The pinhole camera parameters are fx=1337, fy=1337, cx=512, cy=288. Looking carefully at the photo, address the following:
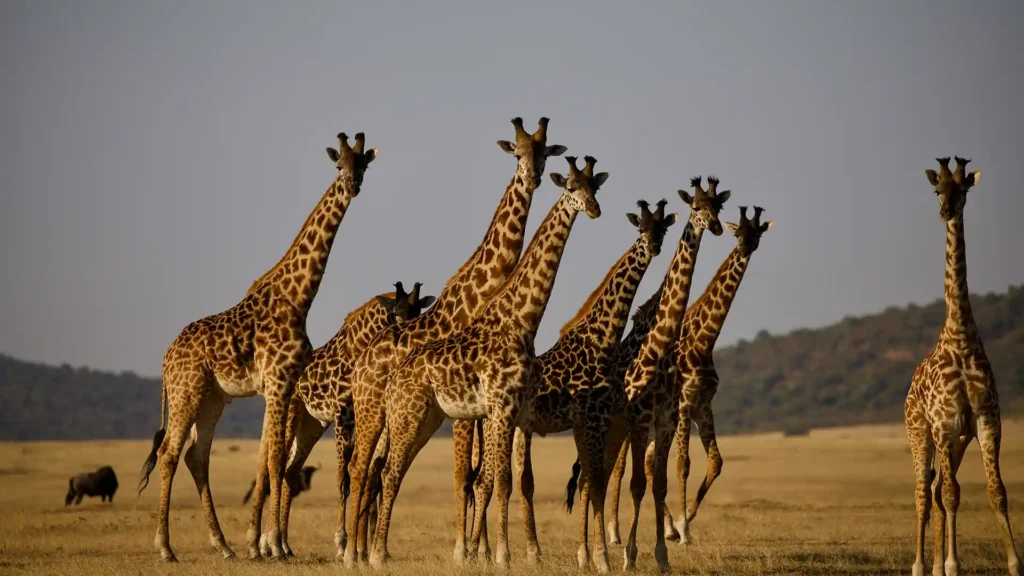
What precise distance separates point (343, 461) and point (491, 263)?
2987 millimetres

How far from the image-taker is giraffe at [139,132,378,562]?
15844mm

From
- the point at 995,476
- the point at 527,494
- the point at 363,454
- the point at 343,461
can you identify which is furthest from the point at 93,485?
the point at 995,476

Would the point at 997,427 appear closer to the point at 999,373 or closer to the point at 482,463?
the point at 482,463

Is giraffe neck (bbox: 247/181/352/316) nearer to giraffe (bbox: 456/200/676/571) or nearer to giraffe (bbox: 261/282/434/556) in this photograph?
giraffe (bbox: 261/282/434/556)

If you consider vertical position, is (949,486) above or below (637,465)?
below

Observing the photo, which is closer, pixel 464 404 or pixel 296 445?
pixel 464 404

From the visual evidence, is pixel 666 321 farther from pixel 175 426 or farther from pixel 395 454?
pixel 175 426

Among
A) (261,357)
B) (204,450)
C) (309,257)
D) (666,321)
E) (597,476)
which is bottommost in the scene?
(597,476)

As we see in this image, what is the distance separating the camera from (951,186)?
47.6 feet

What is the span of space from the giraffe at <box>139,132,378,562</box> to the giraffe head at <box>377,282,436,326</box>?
0.99 metres

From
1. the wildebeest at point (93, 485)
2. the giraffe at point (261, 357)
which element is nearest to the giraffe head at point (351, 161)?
the giraffe at point (261, 357)

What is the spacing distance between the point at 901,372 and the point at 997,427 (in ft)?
269

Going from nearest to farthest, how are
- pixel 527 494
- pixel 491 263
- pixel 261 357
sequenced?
pixel 527 494, pixel 491 263, pixel 261 357

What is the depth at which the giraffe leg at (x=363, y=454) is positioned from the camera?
14.6 meters
